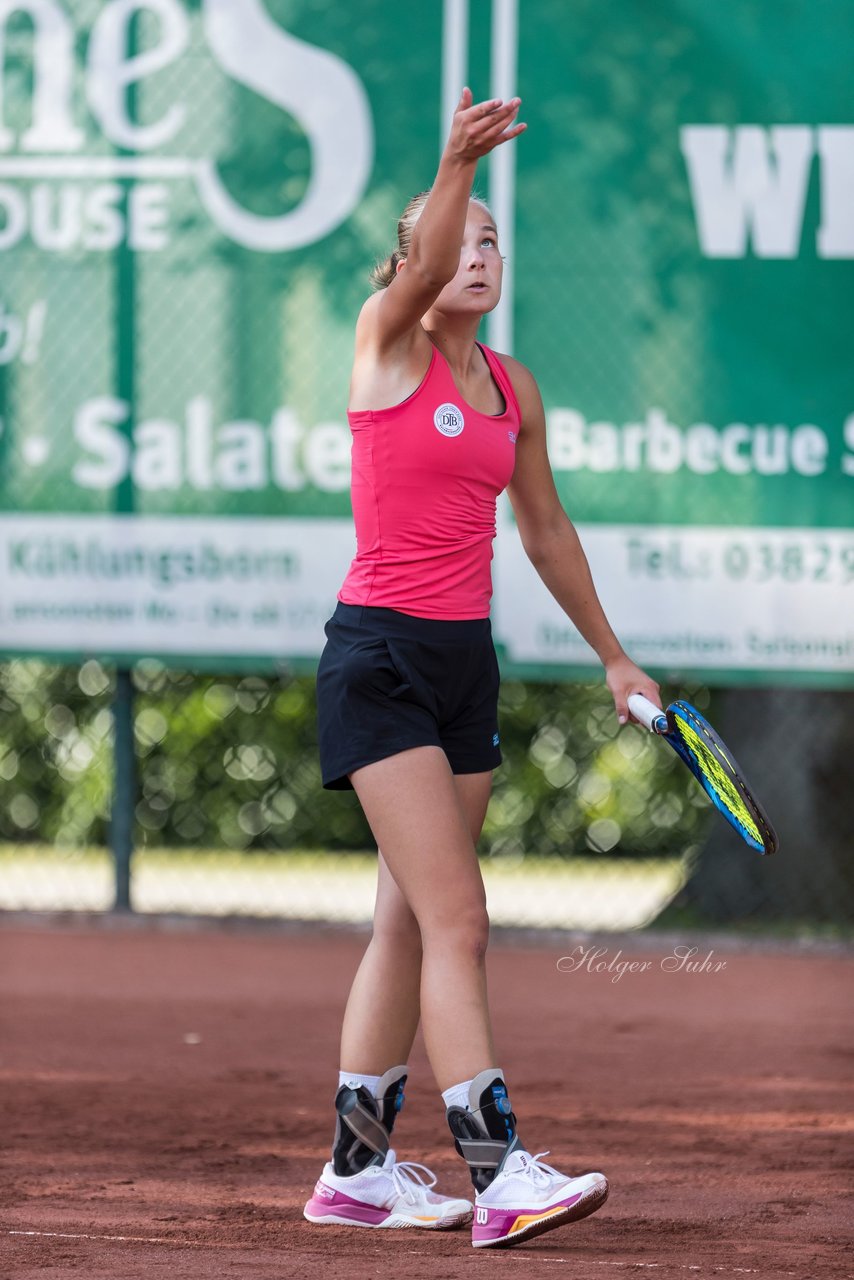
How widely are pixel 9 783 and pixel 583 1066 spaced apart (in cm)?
680

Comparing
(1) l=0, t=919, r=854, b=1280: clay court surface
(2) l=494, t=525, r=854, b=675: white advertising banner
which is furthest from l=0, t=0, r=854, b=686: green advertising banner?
(1) l=0, t=919, r=854, b=1280: clay court surface

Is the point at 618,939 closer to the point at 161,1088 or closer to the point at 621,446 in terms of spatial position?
the point at 621,446

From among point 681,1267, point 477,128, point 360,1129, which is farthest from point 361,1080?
point 477,128

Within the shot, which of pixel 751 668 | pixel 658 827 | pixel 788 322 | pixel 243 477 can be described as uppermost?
pixel 788 322

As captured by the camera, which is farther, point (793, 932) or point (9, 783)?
point (9, 783)


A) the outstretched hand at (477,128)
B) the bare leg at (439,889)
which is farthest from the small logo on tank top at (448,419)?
the bare leg at (439,889)

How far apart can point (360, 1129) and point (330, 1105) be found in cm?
113

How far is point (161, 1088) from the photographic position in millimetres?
4922

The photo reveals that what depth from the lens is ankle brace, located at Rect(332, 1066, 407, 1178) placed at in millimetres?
3631

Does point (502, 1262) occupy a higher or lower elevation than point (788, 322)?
lower

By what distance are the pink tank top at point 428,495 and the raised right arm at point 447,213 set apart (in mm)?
192

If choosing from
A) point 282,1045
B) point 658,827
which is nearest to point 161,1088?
point 282,1045

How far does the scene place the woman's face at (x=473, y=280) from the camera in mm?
3533

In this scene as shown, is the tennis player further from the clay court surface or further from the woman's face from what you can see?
the clay court surface
